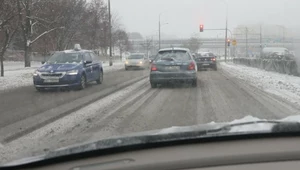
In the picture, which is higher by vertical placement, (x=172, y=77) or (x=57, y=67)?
(x=57, y=67)

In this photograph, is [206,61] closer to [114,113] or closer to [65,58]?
[65,58]

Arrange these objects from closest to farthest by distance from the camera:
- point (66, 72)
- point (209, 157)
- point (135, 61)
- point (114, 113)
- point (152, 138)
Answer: point (209, 157) → point (152, 138) → point (114, 113) → point (66, 72) → point (135, 61)

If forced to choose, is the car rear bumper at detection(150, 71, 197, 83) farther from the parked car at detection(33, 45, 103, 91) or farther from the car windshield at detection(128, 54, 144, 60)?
the car windshield at detection(128, 54, 144, 60)

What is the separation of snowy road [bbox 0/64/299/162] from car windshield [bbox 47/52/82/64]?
210 cm

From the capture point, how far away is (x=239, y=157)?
7.61 feet

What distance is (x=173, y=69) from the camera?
51.6 ft

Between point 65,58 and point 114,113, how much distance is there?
24.3ft

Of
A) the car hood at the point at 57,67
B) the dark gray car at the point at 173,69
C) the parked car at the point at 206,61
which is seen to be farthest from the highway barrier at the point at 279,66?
the car hood at the point at 57,67

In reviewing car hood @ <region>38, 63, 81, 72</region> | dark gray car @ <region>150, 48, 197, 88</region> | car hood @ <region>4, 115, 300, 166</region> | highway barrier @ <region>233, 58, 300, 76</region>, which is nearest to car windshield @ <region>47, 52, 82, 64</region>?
car hood @ <region>38, 63, 81, 72</region>

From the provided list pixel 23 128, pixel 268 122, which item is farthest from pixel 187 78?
pixel 268 122

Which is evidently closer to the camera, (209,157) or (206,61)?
(209,157)

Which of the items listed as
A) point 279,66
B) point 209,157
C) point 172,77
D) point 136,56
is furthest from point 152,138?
point 136,56

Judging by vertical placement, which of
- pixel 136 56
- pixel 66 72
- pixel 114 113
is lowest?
pixel 114 113

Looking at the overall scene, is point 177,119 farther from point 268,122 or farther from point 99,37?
point 99,37
